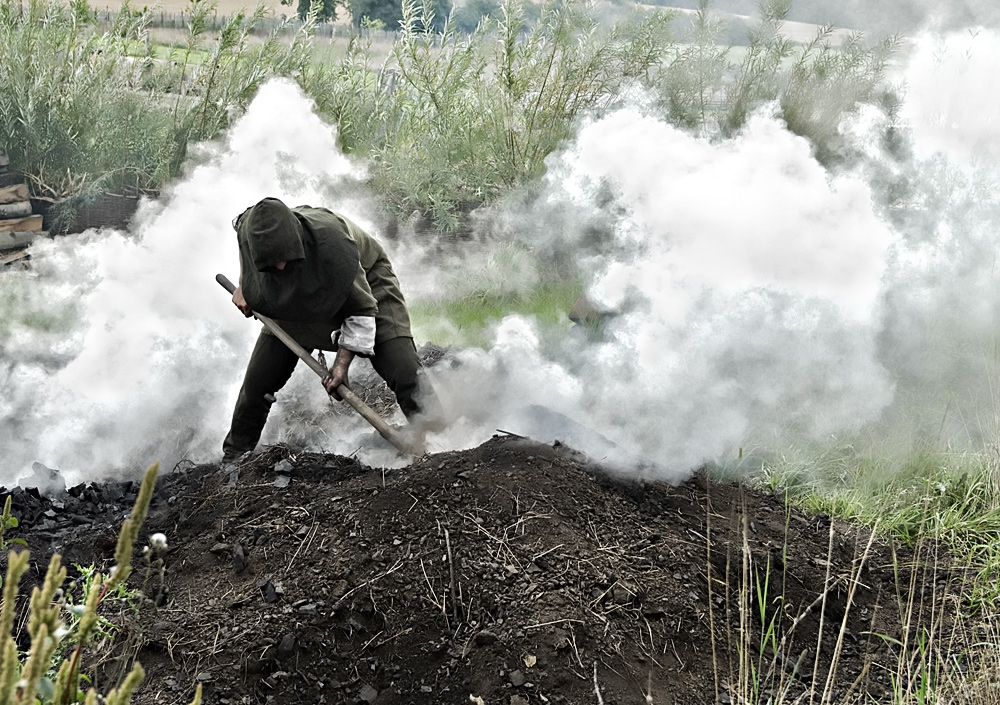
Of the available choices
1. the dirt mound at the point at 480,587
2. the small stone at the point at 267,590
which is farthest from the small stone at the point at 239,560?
the small stone at the point at 267,590

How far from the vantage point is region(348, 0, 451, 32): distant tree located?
29.7 ft

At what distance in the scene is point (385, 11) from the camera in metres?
9.70

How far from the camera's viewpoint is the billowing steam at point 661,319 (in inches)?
195

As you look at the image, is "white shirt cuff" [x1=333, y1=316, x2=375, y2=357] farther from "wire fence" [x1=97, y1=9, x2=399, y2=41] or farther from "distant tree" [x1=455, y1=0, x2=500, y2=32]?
"distant tree" [x1=455, y1=0, x2=500, y2=32]

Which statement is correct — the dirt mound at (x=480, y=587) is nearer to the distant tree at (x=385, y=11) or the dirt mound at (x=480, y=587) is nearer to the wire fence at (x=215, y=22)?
the wire fence at (x=215, y=22)

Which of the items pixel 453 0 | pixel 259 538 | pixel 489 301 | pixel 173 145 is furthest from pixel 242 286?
pixel 453 0

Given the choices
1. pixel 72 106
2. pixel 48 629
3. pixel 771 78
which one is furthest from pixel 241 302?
pixel 771 78

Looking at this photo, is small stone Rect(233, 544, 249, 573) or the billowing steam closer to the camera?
small stone Rect(233, 544, 249, 573)

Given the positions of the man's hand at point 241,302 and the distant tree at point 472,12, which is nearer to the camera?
the man's hand at point 241,302

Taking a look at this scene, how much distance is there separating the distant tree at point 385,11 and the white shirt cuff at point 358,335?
495 centimetres

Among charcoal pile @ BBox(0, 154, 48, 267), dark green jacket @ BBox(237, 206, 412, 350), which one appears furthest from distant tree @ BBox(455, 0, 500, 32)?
dark green jacket @ BBox(237, 206, 412, 350)

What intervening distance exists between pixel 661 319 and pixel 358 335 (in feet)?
5.68

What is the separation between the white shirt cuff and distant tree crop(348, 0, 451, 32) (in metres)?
4.95

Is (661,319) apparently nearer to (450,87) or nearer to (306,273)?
(306,273)
